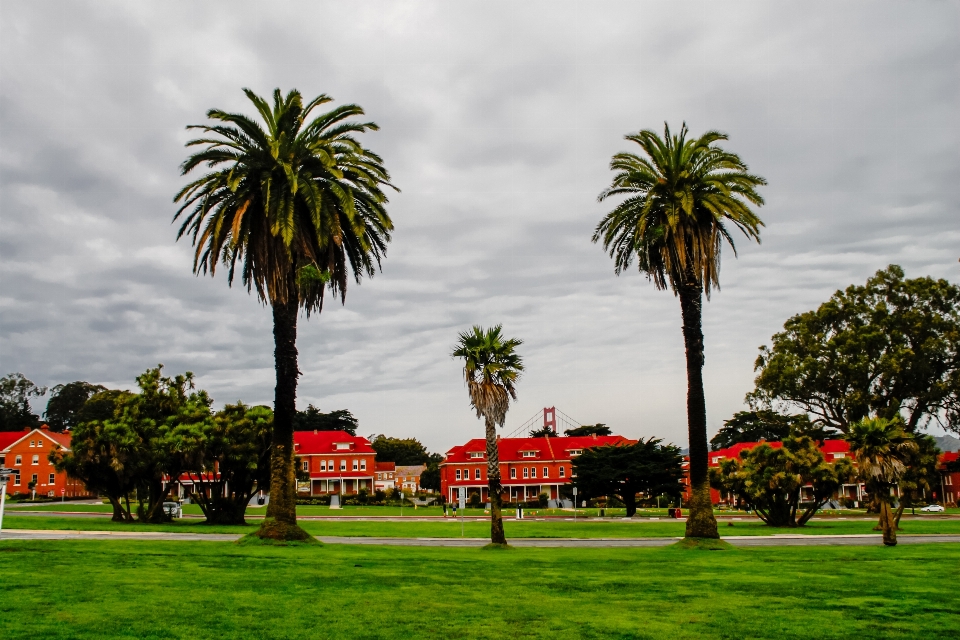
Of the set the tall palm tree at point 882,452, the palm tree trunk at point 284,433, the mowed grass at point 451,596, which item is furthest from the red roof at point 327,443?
the mowed grass at point 451,596

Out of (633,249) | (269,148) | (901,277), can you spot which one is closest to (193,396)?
(269,148)

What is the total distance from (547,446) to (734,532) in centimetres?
7323

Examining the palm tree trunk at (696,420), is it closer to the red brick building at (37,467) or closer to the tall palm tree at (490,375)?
the tall palm tree at (490,375)

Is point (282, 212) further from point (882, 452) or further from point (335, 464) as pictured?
point (335, 464)

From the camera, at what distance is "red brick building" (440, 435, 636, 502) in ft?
388

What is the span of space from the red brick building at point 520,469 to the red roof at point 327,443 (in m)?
14.6

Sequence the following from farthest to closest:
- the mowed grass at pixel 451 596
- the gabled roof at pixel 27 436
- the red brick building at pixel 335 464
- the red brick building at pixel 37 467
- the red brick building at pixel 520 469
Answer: the red brick building at pixel 335 464 < the gabled roof at pixel 27 436 < the red brick building at pixel 37 467 < the red brick building at pixel 520 469 < the mowed grass at pixel 451 596

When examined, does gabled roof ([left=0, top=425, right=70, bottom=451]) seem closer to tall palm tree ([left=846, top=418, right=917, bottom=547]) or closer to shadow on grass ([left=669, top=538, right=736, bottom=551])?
shadow on grass ([left=669, top=538, right=736, bottom=551])

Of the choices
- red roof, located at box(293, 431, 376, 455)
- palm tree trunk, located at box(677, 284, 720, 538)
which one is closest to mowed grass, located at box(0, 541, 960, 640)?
palm tree trunk, located at box(677, 284, 720, 538)

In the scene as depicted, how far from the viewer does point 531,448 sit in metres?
121

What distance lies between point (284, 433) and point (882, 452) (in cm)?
2602

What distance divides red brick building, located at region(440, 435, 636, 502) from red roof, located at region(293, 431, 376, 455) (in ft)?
47.9

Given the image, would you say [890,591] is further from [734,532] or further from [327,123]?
[734,532]

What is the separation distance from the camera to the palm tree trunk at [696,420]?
33188mm
